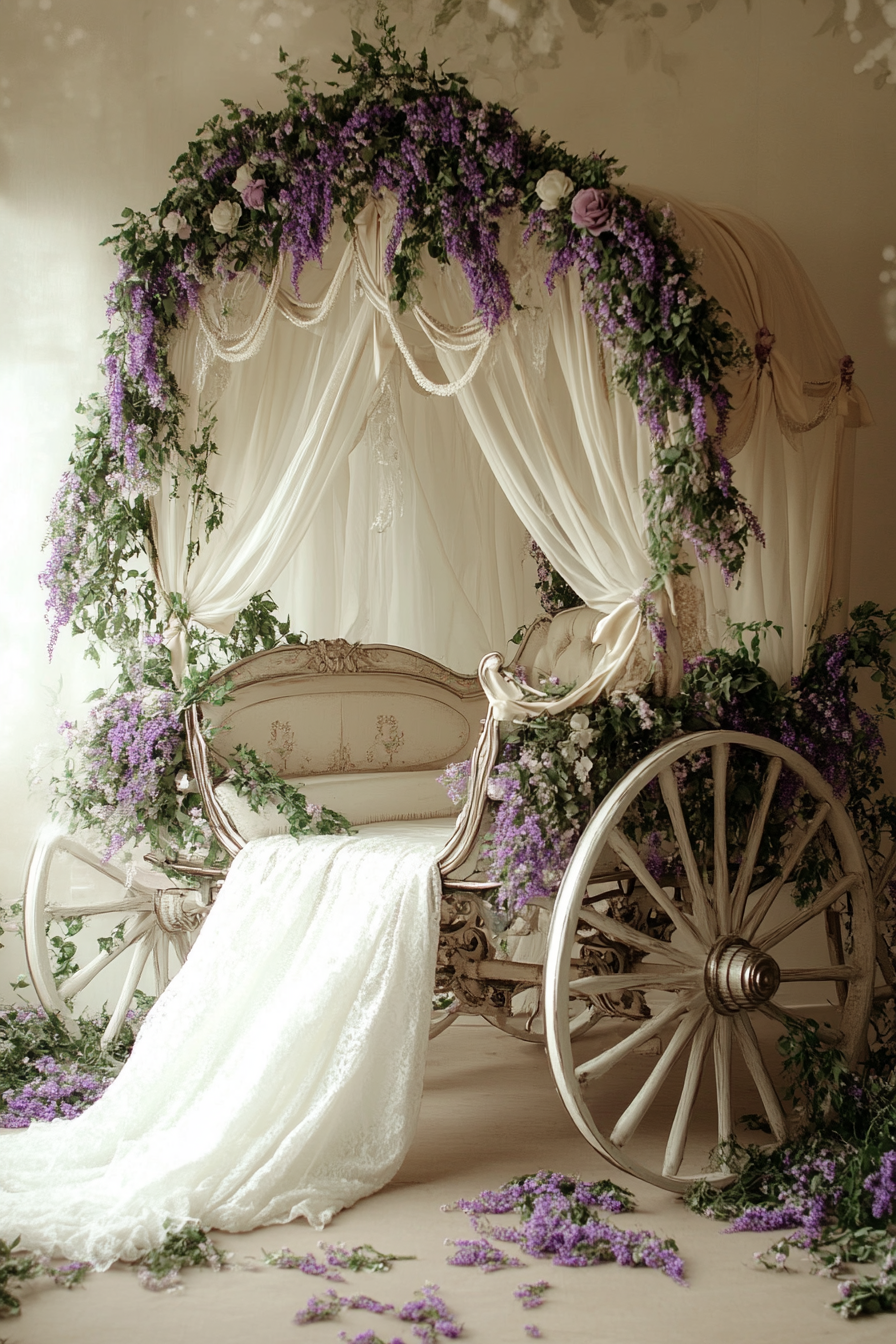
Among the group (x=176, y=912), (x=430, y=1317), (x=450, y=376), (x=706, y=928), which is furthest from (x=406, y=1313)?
(x=450, y=376)

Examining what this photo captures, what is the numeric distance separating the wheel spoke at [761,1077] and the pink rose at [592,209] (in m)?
2.03

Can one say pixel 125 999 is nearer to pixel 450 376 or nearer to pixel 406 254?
pixel 450 376

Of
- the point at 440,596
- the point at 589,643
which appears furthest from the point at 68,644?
the point at 589,643

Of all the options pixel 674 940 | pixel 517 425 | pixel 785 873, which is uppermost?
pixel 517 425

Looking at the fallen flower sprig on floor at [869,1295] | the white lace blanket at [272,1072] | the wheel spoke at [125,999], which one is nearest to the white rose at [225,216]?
the white lace blanket at [272,1072]

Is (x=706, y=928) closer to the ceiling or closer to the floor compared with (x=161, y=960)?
closer to the ceiling

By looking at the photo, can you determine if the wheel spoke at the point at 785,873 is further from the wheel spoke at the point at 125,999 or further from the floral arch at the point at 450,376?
the wheel spoke at the point at 125,999

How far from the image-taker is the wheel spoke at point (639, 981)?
316 centimetres

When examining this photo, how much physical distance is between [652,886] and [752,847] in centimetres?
37

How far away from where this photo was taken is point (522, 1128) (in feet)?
12.5

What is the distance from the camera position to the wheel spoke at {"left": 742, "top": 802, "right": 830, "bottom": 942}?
350 centimetres

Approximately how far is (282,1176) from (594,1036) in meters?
2.00

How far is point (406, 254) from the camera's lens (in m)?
3.55

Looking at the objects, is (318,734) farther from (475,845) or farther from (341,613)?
(475,845)
